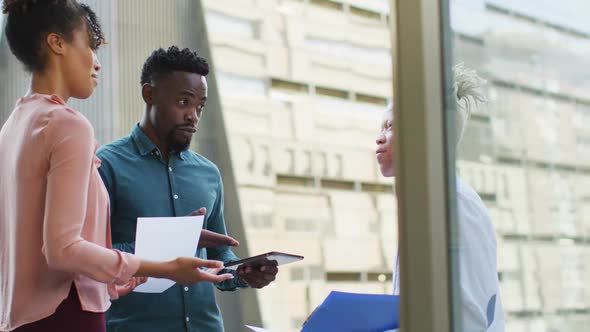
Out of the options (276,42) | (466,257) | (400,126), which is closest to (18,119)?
(400,126)

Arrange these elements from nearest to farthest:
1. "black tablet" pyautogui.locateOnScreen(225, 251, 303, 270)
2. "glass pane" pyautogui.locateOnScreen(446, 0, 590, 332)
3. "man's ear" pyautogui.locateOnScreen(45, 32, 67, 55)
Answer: "glass pane" pyautogui.locateOnScreen(446, 0, 590, 332)
"man's ear" pyautogui.locateOnScreen(45, 32, 67, 55)
"black tablet" pyautogui.locateOnScreen(225, 251, 303, 270)

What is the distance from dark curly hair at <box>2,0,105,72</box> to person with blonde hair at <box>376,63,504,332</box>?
68 cm

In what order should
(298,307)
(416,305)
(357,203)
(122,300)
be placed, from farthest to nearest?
(357,203) < (298,307) < (122,300) < (416,305)

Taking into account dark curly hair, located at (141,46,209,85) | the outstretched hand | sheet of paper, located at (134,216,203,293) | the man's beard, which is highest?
dark curly hair, located at (141,46,209,85)

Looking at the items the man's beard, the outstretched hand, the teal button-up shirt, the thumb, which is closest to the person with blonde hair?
the thumb

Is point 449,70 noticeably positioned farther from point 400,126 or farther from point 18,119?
point 18,119

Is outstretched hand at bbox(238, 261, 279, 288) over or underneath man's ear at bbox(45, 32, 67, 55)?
underneath

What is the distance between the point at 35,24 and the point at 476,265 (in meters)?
0.84

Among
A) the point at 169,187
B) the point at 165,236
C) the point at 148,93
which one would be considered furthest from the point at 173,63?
the point at 165,236

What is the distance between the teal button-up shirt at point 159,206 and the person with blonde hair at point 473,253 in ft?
3.12

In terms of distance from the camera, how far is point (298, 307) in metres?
8.28

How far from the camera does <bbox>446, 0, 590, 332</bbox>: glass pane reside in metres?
1.09

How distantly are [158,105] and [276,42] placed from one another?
6.91 meters

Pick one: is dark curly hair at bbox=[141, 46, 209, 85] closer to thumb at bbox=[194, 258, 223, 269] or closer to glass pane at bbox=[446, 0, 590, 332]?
thumb at bbox=[194, 258, 223, 269]
